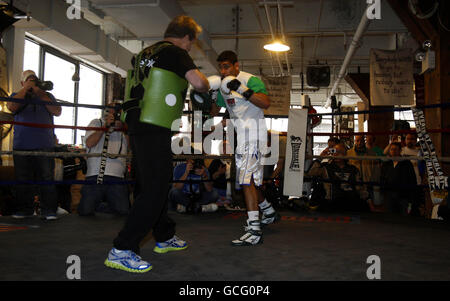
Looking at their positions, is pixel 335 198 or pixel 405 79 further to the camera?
pixel 405 79

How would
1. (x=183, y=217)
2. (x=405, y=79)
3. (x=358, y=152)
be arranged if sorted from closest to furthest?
(x=183, y=217) < (x=358, y=152) < (x=405, y=79)

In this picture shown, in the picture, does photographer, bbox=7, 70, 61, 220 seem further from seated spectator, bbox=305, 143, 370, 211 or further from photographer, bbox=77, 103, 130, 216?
seated spectator, bbox=305, 143, 370, 211

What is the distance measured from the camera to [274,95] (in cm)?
958

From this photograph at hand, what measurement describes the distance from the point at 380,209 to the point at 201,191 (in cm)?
258

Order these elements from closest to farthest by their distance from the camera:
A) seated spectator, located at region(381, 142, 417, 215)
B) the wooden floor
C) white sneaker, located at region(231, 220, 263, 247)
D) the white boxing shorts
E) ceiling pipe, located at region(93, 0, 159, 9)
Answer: the wooden floor, white sneaker, located at region(231, 220, 263, 247), the white boxing shorts, seated spectator, located at region(381, 142, 417, 215), ceiling pipe, located at region(93, 0, 159, 9)

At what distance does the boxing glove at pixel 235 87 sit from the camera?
2.67 metres

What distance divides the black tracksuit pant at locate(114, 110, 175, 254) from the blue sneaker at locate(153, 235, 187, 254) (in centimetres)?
32

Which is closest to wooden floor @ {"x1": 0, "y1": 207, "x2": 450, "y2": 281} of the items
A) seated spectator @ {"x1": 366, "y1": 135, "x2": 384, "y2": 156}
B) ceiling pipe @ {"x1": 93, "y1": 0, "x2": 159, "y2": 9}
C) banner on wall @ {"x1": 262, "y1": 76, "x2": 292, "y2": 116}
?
seated spectator @ {"x1": 366, "y1": 135, "x2": 384, "y2": 156}

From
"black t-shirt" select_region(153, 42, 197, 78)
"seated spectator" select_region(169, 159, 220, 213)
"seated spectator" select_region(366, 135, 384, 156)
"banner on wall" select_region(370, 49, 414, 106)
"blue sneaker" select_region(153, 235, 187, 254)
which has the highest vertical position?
"banner on wall" select_region(370, 49, 414, 106)

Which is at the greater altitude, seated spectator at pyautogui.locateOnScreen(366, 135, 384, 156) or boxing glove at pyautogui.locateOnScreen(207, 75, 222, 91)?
boxing glove at pyautogui.locateOnScreen(207, 75, 222, 91)

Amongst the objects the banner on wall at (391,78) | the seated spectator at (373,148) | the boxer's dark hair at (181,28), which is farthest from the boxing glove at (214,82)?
the banner on wall at (391,78)

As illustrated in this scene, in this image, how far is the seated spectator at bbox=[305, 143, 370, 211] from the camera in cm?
488

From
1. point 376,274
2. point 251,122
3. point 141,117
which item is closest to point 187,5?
point 251,122
